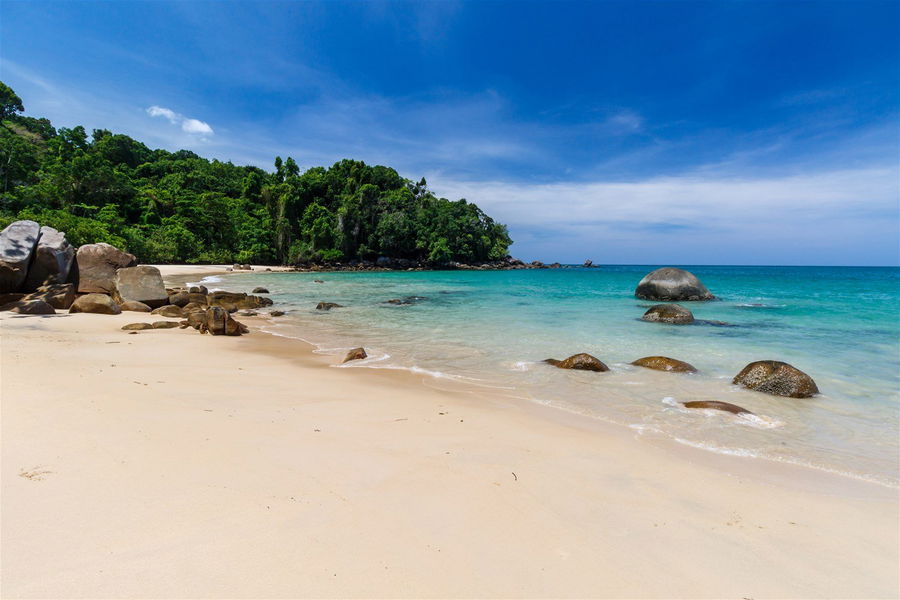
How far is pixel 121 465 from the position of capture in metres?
2.48

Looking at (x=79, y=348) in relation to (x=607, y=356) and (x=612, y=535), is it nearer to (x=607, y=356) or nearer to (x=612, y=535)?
(x=612, y=535)

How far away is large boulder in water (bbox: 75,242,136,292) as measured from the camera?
37.6 ft

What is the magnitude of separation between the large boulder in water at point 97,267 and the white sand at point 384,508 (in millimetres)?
9340

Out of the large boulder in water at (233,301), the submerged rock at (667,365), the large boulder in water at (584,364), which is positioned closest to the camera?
the large boulder in water at (584,364)

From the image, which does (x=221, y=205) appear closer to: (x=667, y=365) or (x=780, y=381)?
(x=667, y=365)

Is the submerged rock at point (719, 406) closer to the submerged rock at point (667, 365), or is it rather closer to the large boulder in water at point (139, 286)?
the submerged rock at point (667, 365)

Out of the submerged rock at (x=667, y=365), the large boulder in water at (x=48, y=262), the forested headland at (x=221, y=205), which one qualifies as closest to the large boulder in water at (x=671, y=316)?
the submerged rock at (x=667, y=365)

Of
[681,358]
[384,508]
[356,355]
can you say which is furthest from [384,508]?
[681,358]

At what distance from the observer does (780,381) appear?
559 cm

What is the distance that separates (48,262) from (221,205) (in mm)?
45671

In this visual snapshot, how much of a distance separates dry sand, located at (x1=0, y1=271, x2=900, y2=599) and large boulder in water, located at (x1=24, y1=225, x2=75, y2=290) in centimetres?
863

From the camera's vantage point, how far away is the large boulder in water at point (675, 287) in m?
19.7

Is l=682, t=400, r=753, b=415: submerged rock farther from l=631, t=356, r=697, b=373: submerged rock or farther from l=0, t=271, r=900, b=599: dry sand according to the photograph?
l=631, t=356, r=697, b=373: submerged rock

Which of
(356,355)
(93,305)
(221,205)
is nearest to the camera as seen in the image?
(356,355)
